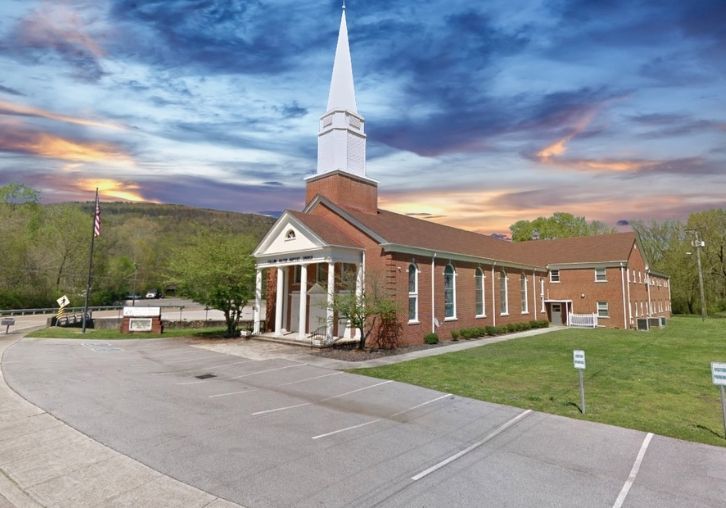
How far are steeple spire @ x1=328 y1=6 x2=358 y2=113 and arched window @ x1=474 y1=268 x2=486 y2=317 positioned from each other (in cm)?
1418

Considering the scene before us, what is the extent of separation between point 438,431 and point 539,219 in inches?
2700

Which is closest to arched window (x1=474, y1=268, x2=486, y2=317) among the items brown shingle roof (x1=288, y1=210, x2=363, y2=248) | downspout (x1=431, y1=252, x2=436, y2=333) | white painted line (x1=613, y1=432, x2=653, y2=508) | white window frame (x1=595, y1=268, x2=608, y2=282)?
downspout (x1=431, y1=252, x2=436, y2=333)

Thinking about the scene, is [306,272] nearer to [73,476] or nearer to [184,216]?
[73,476]

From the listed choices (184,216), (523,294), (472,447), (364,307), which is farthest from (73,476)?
(184,216)

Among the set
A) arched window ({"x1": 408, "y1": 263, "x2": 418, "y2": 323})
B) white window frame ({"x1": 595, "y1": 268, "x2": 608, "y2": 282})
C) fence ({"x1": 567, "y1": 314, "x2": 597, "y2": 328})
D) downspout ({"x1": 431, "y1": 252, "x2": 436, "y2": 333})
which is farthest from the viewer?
white window frame ({"x1": 595, "y1": 268, "x2": 608, "y2": 282})

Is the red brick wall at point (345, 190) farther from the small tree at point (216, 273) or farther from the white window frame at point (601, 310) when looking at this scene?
the white window frame at point (601, 310)

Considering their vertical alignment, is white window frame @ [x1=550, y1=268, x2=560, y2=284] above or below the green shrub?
above

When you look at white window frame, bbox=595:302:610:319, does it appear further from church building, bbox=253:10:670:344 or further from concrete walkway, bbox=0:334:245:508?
concrete walkway, bbox=0:334:245:508

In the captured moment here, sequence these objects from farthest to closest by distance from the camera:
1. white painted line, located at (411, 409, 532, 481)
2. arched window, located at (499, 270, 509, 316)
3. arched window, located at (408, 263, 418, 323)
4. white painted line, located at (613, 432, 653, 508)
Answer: arched window, located at (499, 270, 509, 316)
arched window, located at (408, 263, 418, 323)
white painted line, located at (411, 409, 532, 481)
white painted line, located at (613, 432, 653, 508)

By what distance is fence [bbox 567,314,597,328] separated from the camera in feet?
118

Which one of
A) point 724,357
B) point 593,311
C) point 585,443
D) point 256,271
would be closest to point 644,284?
point 593,311

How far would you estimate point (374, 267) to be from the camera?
72.2ft

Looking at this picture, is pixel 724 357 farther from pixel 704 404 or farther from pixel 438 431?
pixel 438 431

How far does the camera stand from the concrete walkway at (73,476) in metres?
5.60
